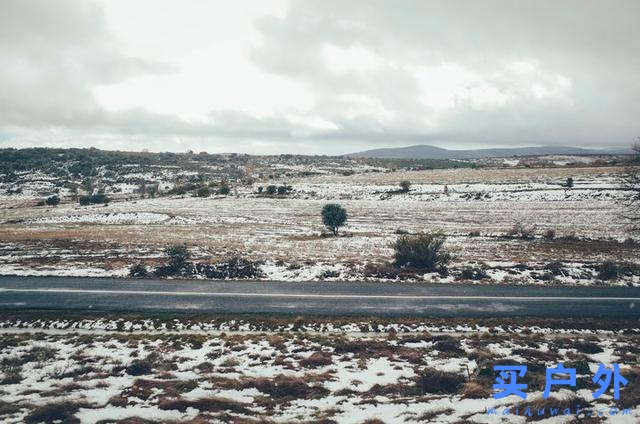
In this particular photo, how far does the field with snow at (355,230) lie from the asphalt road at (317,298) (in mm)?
1625

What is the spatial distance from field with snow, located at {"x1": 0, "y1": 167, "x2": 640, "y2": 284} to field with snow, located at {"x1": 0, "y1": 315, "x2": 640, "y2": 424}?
717cm

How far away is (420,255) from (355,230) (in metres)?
15.7

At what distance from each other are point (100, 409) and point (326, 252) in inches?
780

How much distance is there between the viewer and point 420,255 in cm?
2420

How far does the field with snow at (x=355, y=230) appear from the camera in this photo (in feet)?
76.6

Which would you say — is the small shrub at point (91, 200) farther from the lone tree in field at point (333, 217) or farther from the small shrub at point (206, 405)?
the small shrub at point (206, 405)

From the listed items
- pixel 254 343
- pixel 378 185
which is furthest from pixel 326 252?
pixel 378 185

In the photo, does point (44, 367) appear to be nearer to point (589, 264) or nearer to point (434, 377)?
point (434, 377)

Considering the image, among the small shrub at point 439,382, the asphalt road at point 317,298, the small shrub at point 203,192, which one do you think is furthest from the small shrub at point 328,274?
the small shrub at point 203,192

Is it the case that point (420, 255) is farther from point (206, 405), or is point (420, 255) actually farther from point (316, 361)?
point (206, 405)

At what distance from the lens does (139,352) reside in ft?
44.2

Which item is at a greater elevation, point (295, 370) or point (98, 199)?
point (98, 199)

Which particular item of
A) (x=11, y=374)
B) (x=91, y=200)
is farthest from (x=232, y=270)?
(x=91, y=200)

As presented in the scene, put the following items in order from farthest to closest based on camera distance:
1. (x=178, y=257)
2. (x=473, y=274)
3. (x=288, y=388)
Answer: (x=178, y=257), (x=473, y=274), (x=288, y=388)
